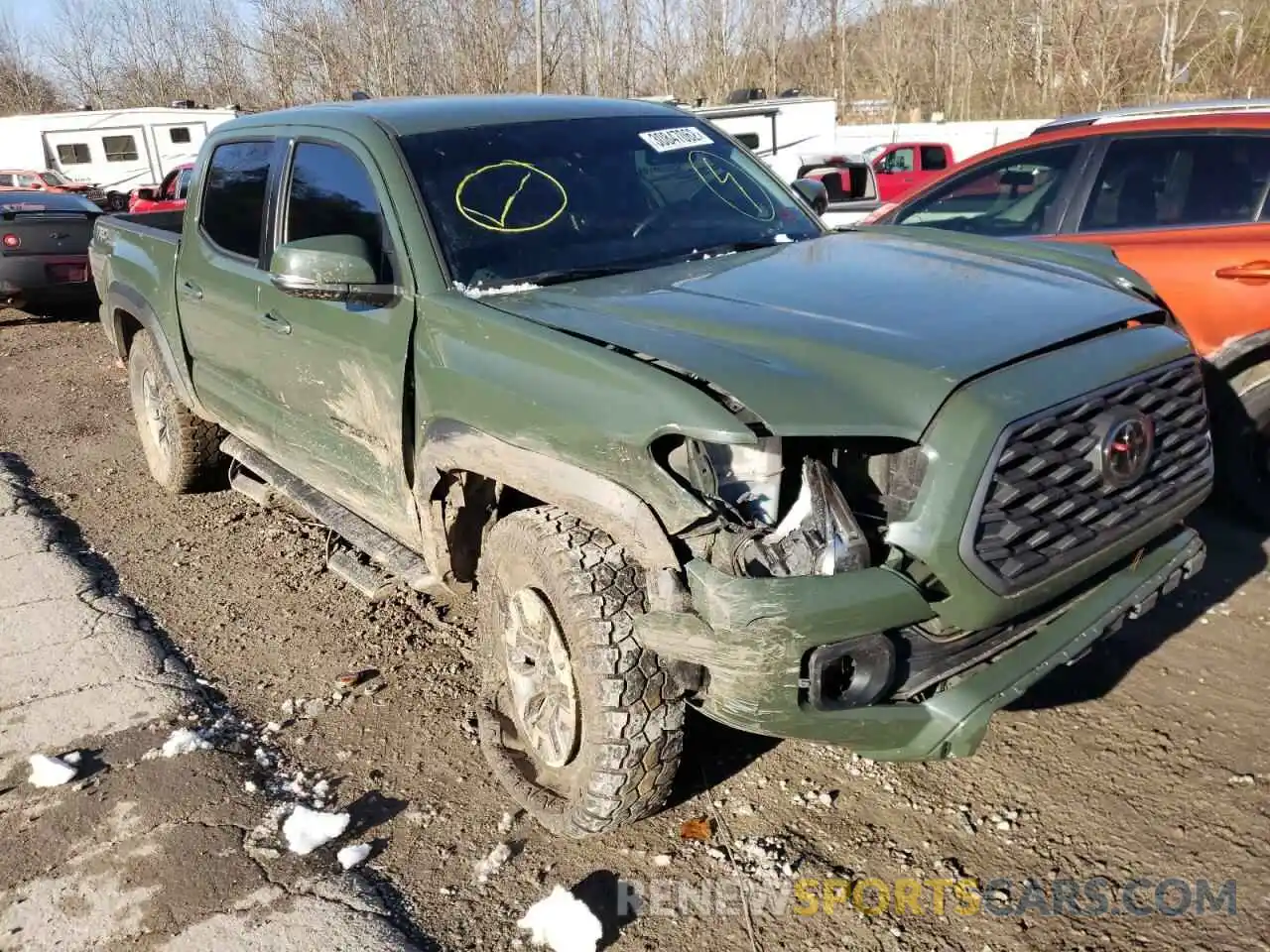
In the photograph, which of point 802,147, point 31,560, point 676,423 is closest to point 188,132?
point 802,147

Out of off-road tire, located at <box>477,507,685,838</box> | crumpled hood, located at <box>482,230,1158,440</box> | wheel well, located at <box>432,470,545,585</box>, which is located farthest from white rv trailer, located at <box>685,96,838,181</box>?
off-road tire, located at <box>477,507,685,838</box>

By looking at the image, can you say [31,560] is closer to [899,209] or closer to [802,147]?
[899,209]

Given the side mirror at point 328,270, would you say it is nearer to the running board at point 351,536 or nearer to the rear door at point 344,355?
the rear door at point 344,355

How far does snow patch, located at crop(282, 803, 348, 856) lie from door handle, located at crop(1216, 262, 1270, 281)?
3.96 m

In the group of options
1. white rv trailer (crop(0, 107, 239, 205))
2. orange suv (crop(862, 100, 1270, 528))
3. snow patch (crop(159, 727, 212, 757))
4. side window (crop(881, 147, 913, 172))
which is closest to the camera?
snow patch (crop(159, 727, 212, 757))

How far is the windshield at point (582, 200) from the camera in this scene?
10.8 ft

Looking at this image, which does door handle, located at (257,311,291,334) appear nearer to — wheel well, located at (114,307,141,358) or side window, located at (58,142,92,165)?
wheel well, located at (114,307,141,358)

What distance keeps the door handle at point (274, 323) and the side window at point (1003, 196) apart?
3371mm

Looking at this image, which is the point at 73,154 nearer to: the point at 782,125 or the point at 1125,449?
the point at 782,125

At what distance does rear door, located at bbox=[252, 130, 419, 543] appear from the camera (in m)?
3.29

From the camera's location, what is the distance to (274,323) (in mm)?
3969

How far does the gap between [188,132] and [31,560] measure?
82.5ft

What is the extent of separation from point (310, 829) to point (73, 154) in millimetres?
28936

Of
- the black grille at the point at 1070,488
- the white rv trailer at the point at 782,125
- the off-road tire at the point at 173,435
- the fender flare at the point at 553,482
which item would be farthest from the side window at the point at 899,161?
the fender flare at the point at 553,482
